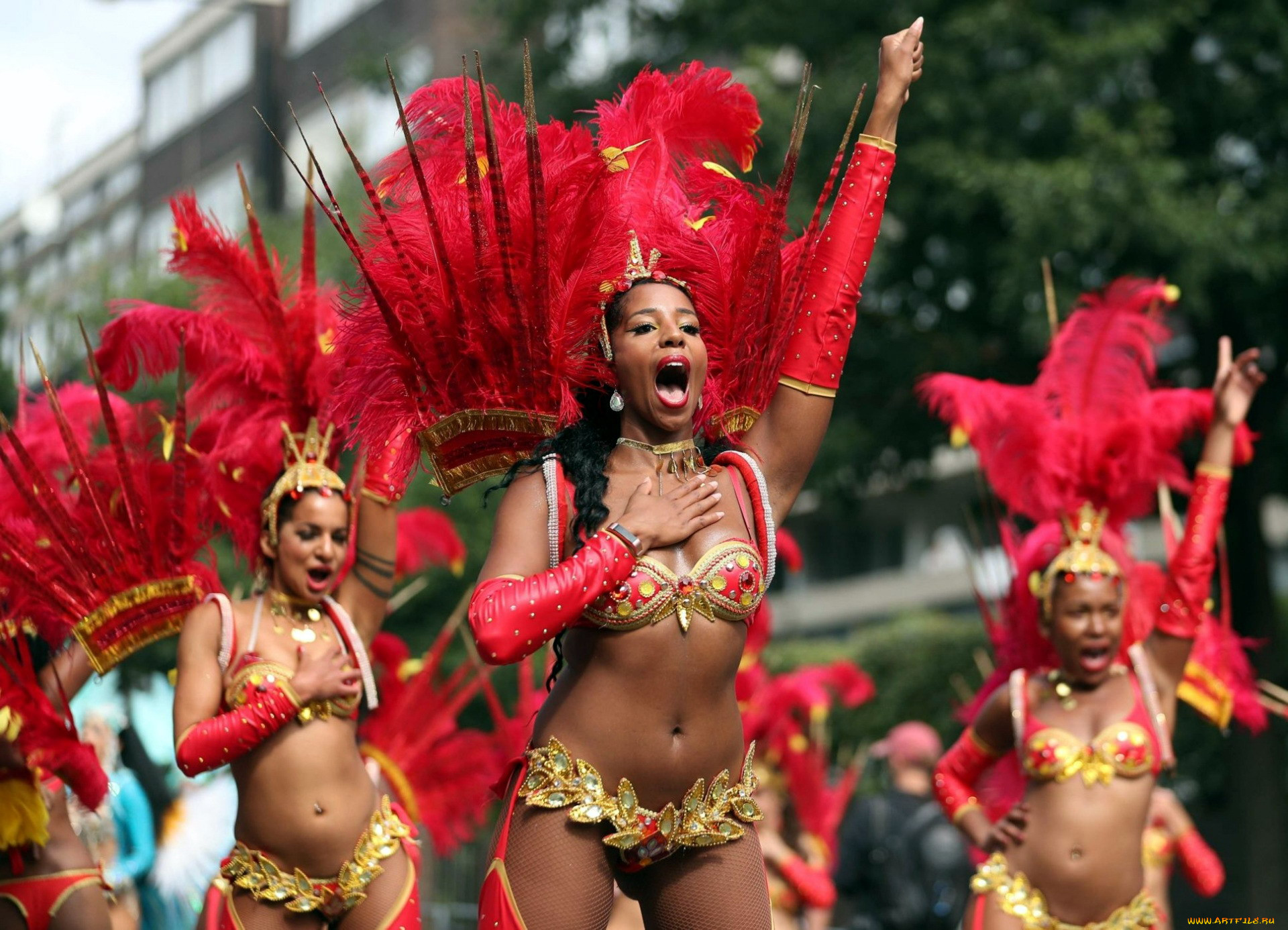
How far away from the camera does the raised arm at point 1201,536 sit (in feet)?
19.8

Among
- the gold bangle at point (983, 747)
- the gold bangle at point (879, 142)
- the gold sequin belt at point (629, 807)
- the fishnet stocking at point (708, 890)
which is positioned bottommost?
the fishnet stocking at point (708, 890)

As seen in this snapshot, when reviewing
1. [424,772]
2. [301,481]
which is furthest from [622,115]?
[424,772]

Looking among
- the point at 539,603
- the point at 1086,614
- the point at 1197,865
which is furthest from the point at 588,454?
the point at 1197,865

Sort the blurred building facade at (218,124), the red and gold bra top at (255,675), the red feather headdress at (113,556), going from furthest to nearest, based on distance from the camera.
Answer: the blurred building facade at (218,124), the red feather headdress at (113,556), the red and gold bra top at (255,675)

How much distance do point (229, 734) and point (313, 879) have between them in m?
0.53

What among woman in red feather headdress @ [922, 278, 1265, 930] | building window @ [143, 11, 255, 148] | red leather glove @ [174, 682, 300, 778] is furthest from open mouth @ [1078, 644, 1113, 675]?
building window @ [143, 11, 255, 148]

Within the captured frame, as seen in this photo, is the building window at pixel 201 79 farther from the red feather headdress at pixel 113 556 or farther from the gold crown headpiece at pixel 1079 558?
the gold crown headpiece at pixel 1079 558

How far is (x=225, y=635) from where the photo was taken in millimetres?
5113

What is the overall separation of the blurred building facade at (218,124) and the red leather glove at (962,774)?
33.7ft

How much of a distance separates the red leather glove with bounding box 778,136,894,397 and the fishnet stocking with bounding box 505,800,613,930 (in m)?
1.13

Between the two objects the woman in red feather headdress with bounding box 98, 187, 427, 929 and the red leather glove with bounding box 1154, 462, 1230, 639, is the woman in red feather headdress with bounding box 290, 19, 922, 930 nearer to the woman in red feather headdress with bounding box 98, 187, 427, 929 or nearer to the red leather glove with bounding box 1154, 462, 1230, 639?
the woman in red feather headdress with bounding box 98, 187, 427, 929

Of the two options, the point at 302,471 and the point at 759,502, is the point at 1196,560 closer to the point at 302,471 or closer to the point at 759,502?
the point at 759,502

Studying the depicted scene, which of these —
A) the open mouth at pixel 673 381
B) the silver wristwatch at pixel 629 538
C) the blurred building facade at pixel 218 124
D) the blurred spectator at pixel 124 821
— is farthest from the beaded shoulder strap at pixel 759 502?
the blurred building facade at pixel 218 124

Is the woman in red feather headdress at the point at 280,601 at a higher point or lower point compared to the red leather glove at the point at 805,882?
higher
